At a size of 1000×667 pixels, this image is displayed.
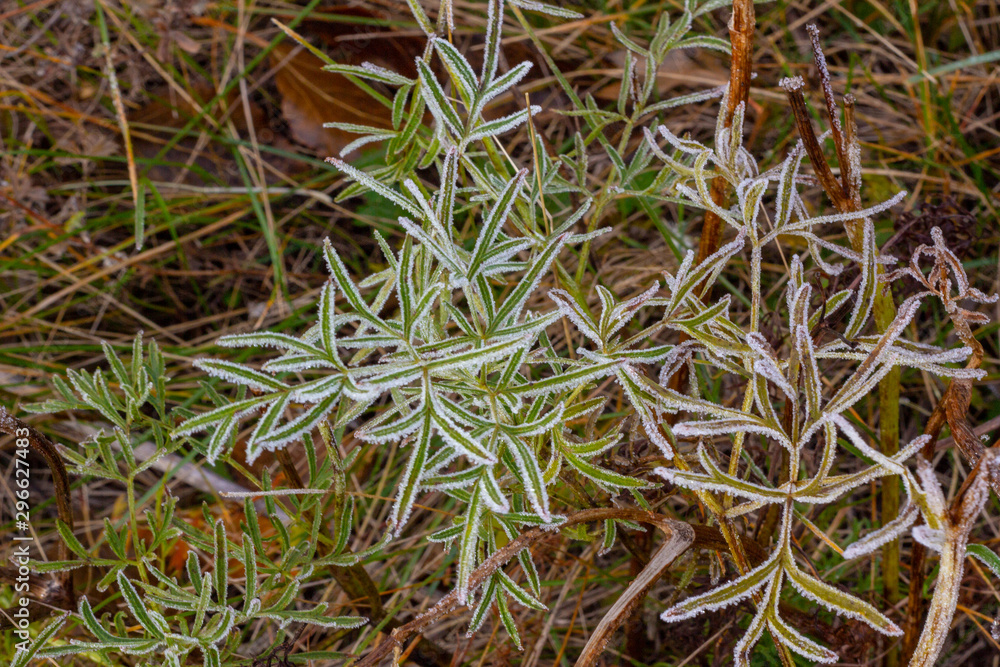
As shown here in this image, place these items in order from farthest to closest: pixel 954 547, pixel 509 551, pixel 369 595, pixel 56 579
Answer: pixel 369 595 → pixel 56 579 → pixel 509 551 → pixel 954 547

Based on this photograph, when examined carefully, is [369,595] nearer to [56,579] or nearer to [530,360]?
[56,579]

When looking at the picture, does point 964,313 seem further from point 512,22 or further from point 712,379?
point 512,22

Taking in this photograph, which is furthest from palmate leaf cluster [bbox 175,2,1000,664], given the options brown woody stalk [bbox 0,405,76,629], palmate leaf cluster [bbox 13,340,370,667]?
brown woody stalk [bbox 0,405,76,629]

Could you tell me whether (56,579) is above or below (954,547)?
below

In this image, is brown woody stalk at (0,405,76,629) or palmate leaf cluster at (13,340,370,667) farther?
brown woody stalk at (0,405,76,629)

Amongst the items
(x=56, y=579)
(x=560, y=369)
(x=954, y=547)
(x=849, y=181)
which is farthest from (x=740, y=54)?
(x=56, y=579)

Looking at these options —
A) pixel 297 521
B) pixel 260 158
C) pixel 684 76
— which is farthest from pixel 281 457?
pixel 684 76

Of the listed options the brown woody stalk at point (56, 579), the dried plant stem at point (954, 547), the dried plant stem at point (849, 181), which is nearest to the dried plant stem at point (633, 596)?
the dried plant stem at point (954, 547)

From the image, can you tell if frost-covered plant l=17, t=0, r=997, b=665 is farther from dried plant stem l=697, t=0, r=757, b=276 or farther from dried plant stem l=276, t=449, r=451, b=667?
dried plant stem l=276, t=449, r=451, b=667

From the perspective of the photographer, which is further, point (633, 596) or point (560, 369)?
point (560, 369)

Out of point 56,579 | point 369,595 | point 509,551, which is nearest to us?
point 509,551

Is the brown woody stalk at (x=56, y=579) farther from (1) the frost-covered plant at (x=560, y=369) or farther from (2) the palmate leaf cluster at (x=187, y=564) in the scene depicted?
(1) the frost-covered plant at (x=560, y=369)

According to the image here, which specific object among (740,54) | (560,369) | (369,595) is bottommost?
(369,595)
